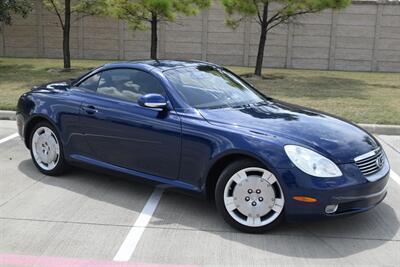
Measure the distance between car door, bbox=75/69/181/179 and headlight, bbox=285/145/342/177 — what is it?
1101 millimetres

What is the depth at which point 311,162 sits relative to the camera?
4.04 m

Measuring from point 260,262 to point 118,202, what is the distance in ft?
6.05

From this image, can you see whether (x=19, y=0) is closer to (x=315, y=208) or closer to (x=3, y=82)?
(x=3, y=82)

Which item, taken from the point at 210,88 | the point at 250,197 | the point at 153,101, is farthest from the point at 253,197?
the point at 210,88

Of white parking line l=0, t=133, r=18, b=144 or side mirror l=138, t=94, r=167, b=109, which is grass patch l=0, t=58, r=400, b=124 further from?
side mirror l=138, t=94, r=167, b=109

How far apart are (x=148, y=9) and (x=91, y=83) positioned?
37.8 ft

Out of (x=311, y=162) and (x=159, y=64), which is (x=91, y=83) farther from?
(x=311, y=162)

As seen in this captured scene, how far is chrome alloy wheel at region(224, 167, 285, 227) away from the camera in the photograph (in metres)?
4.17

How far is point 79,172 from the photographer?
603cm

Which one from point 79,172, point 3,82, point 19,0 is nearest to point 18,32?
point 19,0

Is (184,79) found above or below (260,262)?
above

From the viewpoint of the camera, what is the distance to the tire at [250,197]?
418cm

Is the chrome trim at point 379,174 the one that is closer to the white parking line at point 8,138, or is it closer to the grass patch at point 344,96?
the grass patch at point 344,96

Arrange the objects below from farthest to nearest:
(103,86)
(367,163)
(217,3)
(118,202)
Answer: (217,3) → (103,86) → (118,202) → (367,163)
